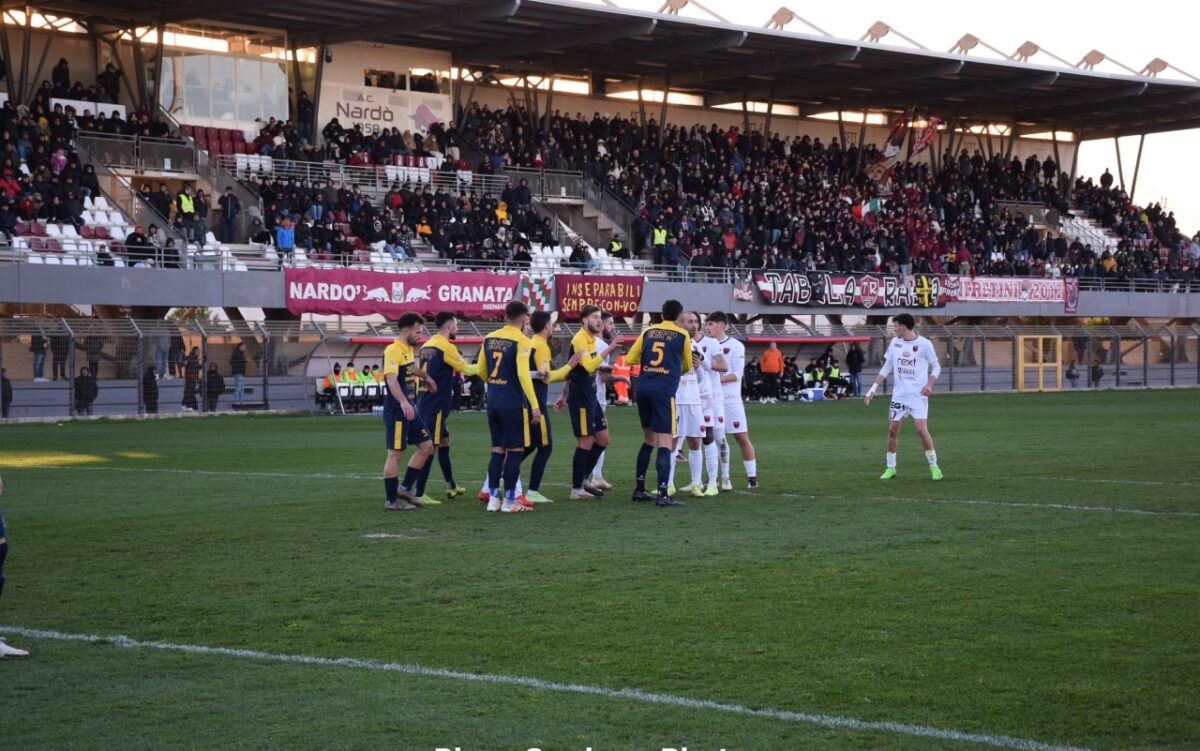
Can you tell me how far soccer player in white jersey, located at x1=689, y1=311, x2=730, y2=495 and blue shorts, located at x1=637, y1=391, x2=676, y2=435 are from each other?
933mm

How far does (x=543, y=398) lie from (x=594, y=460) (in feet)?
4.31

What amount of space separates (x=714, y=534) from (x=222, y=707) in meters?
6.26

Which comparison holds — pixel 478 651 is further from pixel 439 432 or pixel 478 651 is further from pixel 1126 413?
pixel 1126 413

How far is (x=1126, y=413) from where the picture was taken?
108 feet

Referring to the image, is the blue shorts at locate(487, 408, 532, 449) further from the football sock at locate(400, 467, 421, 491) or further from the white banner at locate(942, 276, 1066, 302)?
the white banner at locate(942, 276, 1066, 302)

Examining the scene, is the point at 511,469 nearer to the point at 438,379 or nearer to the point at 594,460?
the point at 438,379

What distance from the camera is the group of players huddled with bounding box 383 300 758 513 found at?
13.9 m

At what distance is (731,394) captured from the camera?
1622cm

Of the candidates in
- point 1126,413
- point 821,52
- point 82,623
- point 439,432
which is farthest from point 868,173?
point 82,623

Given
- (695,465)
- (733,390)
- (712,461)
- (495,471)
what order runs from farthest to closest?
(733,390), (712,461), (695,465), (495,471)

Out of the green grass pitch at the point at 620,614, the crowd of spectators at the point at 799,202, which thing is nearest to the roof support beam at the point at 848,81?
the crowd of spectators at the point at 799,202

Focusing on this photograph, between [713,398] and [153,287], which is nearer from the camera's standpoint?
[713,398]

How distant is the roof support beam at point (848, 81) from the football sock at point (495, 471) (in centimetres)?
4523

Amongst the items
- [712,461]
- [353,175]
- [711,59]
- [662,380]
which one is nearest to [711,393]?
[712,461]
